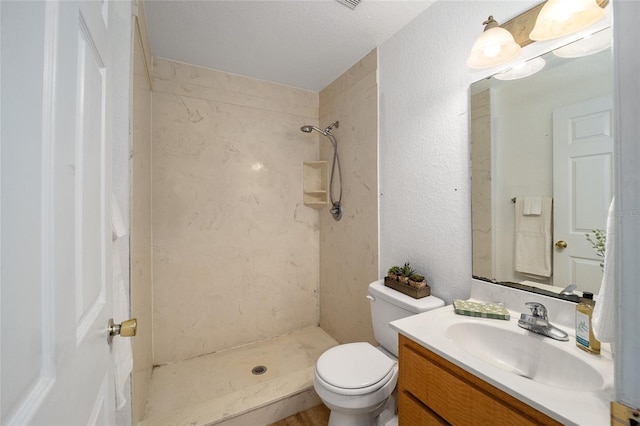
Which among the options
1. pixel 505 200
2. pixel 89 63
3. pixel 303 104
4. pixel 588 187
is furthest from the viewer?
pixel 303 104

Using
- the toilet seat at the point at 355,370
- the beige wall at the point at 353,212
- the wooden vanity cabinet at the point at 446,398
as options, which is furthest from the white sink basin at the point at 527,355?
the beige wall at the point at 353,212

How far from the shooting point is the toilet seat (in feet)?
3.76

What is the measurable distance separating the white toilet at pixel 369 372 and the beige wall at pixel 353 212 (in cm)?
39

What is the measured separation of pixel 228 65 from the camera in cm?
201

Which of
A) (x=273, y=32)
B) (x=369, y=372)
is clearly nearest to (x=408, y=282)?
(x=369, y=372)

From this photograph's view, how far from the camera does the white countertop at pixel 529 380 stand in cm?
58

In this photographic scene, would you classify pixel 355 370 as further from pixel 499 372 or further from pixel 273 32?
pixel 273 32

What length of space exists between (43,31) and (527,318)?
1421 mm

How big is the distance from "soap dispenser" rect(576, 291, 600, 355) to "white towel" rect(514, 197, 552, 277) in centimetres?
17

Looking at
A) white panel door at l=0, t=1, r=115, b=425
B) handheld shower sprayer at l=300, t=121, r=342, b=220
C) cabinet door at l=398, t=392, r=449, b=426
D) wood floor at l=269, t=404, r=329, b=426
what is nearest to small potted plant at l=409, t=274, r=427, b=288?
cabinet door at l=398, t=392, r=449, b=426

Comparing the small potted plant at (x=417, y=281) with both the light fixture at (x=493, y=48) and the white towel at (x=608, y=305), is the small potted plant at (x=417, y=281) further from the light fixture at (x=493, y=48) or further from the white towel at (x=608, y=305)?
the light fixture at (x=493, y=48)

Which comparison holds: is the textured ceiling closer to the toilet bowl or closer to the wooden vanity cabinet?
the wooden vanity cabinet

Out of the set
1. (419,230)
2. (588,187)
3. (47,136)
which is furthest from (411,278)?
(47,136)

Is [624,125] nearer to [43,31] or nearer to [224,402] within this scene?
[43,31]
